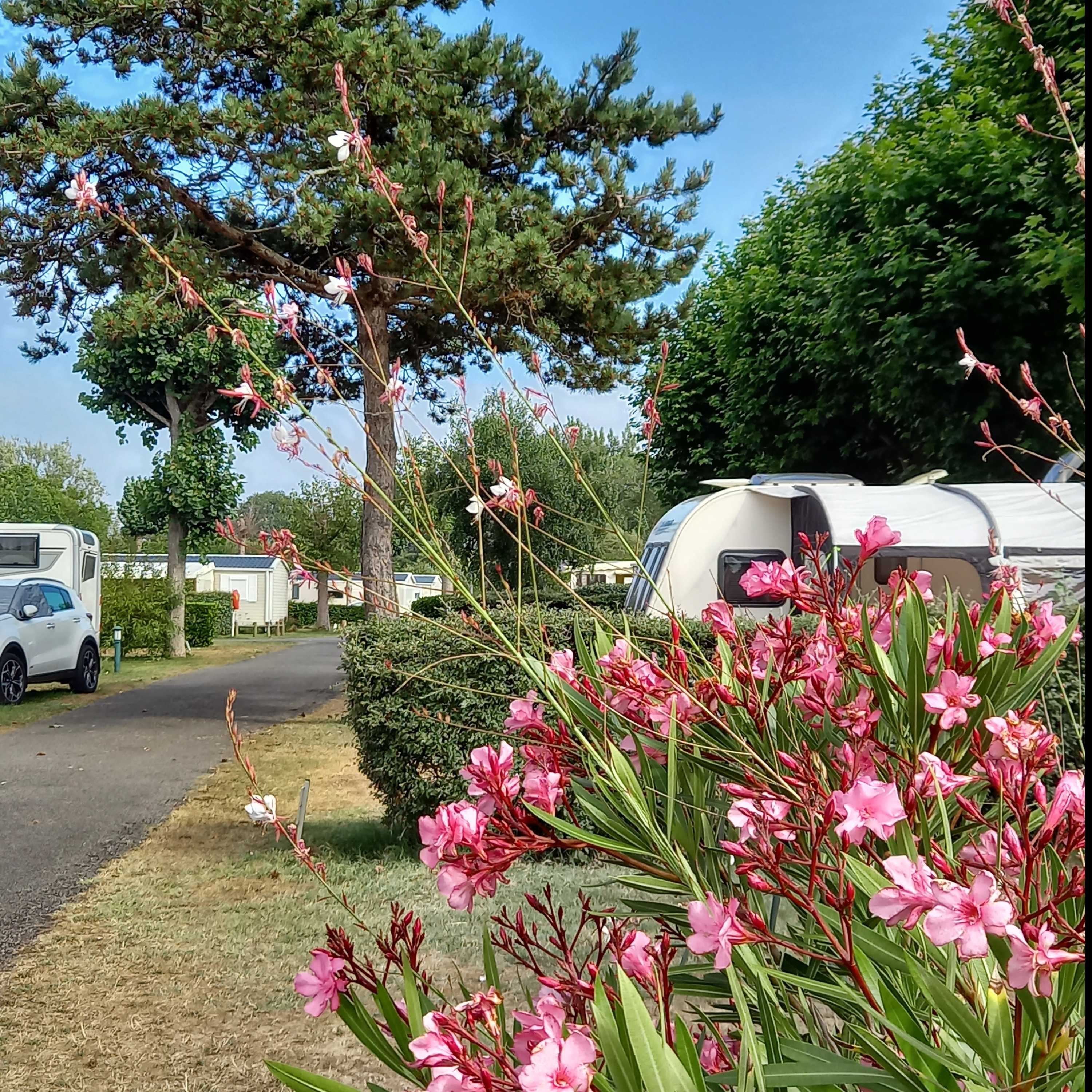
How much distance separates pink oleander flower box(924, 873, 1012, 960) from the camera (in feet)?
2.67

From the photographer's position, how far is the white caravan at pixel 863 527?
29.3 ft

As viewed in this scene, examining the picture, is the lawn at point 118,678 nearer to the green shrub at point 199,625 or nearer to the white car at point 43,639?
the white car at point 43,639

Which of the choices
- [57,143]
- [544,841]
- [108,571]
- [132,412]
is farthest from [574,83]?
[108,571]

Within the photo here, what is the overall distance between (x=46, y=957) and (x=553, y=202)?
8190 millimetres

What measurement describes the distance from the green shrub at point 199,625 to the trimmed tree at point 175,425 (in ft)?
9.19

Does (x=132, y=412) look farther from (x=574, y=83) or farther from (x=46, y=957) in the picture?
(x=46, y=957)

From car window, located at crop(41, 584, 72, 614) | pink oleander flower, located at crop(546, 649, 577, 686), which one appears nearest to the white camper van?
car window, located at crop(41, 584, 72, 614)

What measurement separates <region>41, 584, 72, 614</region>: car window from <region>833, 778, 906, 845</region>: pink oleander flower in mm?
13803

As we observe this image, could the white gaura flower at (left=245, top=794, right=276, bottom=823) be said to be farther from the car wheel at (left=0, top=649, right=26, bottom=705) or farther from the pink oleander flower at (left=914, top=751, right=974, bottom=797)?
the car wheel at (left=0, top=649, right=26, bottom=705)

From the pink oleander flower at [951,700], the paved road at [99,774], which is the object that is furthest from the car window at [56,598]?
the pink oleander flower at [951,700]

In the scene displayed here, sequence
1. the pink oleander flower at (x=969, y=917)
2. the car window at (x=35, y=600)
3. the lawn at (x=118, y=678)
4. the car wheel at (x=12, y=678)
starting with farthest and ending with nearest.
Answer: the car window at (x=35, y=600)
the car wheel at (x=12, y=678)
the lawn at (x=118, y=678)
the pink oleander flower at (x=969, y=917)

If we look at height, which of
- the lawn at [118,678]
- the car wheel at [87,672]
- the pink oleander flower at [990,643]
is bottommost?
the lawn at [118,678]

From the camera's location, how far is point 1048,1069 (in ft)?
3.46

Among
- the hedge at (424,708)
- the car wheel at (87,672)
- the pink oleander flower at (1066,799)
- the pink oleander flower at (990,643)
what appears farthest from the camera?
the car wheel at (87,672)
